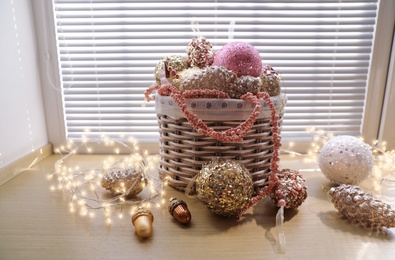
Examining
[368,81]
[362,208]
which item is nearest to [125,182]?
[362,208]

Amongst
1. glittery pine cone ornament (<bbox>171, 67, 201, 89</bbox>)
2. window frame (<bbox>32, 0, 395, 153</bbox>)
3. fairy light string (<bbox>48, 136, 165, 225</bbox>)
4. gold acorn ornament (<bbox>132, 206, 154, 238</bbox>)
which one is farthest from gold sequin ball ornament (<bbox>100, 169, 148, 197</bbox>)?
window frame (<bbox>32, 0, 395, 153</bbox>)

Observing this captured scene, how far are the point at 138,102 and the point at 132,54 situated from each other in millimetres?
177

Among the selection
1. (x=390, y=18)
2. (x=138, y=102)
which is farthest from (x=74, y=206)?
(x=390, y=18)

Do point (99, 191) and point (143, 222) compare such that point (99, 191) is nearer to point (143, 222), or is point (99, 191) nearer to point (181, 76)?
point (143, 222)

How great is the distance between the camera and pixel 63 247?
0.53m

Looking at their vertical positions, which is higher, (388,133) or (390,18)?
(390,18)

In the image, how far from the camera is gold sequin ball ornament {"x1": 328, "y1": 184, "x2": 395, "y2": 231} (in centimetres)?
57

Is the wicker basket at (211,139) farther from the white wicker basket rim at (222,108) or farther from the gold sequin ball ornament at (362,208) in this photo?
the gold sequin ball ornament at (362,208)

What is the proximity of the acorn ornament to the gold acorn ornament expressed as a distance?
0.15 feet

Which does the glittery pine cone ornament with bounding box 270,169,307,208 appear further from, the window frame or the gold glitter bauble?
the window frame

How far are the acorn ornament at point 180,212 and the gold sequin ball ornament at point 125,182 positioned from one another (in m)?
0.14

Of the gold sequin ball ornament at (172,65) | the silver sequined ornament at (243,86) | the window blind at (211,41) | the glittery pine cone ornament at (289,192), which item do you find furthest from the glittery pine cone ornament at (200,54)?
the glittery pine cone ornament at (289,192)

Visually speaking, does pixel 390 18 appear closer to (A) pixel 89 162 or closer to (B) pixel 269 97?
(B) pixel 269 97

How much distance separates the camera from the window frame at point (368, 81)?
976 mm
